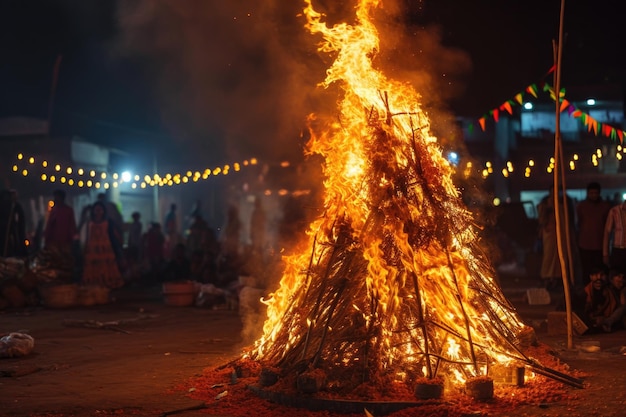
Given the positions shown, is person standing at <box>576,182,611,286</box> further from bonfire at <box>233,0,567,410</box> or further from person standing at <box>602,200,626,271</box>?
bonfire at <box>233,0,567,410</box>

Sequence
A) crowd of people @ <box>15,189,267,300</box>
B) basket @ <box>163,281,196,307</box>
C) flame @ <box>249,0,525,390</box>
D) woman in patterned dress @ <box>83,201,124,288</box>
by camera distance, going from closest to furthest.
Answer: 1. flame @ <box>249,0,525,390</box>
2. basket @ <box>163,281,196,307</box>
3. woman in patterned dress @ <box>83,201,124,288</box>
4. crowd of people @ <box>15,189,267,300</box>

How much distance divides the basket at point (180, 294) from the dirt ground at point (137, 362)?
0.85 metres

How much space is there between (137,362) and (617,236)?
24.3 ft

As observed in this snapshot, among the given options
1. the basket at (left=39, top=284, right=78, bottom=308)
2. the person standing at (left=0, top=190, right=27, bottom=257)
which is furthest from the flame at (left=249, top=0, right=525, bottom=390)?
the person standing at (left=0, top=190, right=27, bottom=257)

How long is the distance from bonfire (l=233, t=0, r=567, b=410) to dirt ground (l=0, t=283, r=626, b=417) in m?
0.72

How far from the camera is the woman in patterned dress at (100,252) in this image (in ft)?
56.2

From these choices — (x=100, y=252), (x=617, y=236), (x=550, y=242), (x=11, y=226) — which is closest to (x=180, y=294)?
(x=100, y=252)

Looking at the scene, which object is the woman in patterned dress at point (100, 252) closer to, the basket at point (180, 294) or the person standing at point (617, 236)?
the basket at point (180, 294)

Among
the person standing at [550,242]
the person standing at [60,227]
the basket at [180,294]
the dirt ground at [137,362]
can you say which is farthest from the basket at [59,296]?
the person standing at [550,242]

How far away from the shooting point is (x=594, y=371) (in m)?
7.46

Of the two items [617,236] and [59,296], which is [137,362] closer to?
[59,296]

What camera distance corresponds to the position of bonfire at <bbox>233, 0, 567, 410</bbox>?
6.57m

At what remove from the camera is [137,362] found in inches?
341

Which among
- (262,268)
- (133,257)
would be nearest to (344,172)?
(262,268)
